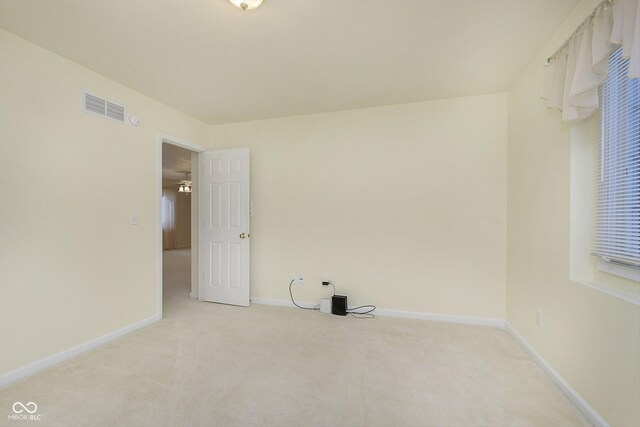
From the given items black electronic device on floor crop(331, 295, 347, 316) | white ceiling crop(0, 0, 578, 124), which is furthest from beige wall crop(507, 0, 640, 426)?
black electronic device on floor crop(331, 295, 347, 316)

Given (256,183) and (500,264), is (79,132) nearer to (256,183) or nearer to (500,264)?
(256,183)

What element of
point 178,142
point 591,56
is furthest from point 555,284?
point 178,142

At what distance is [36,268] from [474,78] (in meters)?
4.10

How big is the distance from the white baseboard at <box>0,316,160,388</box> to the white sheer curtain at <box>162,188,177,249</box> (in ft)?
24.5

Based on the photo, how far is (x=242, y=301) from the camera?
3652 mm

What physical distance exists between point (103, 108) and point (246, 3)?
1897 millimetres

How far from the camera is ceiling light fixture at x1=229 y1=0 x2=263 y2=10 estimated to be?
Answer: 64.2 inches

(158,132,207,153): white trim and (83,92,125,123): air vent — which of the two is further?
(158,132,207,153): white trim

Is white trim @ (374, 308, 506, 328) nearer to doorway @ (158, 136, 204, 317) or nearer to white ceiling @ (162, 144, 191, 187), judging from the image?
doorway @ (158, 136, 204, 317)

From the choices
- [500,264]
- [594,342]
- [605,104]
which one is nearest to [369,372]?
[594,342]

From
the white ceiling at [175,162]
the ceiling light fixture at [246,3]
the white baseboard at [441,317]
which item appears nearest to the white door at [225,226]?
the white baseboard at [441,317]

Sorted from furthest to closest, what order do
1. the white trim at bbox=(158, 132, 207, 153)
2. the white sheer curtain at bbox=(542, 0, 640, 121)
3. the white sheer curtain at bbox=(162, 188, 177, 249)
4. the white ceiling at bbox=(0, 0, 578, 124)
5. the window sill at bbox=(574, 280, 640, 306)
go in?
1. the white sheer curtain at bbox=(162, 188, 177, 249)
2. the white trim at bbox=(158, 132, 207, 153)
3. the white ceiling at bbox=(0, 0, 578, 124)
4. the window sill at bbox=(574, 280, 640, 306)
5. the white sheer curtain at bbox=(542, 0, 640, 121)

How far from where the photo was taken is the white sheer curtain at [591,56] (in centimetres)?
129

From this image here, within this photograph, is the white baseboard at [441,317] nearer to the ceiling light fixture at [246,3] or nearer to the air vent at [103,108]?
the air vent at [103,108]
